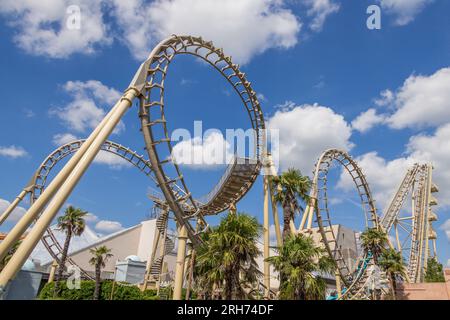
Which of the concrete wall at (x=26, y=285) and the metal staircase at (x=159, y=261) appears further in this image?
the concrete wall at (x=26, y=285)

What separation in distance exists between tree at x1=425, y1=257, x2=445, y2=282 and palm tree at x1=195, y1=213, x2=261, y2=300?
2947cm

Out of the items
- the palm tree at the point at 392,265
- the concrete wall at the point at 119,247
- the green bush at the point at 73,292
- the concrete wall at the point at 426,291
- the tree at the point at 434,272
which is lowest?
the green bush at the point at 73,292

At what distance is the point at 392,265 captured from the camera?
2755cm

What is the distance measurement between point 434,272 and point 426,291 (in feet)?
Answer: 40.2

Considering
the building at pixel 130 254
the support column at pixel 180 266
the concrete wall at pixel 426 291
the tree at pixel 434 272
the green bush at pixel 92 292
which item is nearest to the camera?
the support column at pixel 180 266

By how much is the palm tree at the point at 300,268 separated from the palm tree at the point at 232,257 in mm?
1617

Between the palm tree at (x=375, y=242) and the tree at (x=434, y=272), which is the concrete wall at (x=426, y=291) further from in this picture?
the tree at (x=434, y=272)

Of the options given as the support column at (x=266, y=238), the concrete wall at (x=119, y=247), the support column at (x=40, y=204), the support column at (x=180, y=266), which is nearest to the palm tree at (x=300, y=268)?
the support column at (x=266, y=238)

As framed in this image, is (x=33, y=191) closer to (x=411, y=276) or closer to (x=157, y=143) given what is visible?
(x=157, y=143)

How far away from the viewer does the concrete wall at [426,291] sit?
89.5ft

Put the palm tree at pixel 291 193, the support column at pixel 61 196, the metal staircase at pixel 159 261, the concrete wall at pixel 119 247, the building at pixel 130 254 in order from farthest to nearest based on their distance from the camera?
the concrete wall at pixel 119 247 → the building at pixel 130 254 → the metal staircase at pixel 159 261 → the palm tree at pixel 291 193 → the support column at pixel 61 196

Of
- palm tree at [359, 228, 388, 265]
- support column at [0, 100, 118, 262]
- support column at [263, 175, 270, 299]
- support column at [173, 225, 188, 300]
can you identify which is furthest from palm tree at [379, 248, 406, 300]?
support column at [0, 100, 118, 262]

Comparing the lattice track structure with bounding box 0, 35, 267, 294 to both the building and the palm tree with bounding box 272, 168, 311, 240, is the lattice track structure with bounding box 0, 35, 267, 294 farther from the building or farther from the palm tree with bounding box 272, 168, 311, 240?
the building
